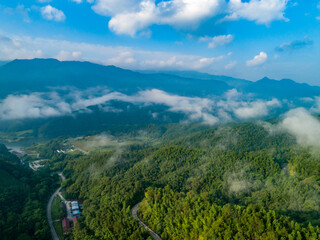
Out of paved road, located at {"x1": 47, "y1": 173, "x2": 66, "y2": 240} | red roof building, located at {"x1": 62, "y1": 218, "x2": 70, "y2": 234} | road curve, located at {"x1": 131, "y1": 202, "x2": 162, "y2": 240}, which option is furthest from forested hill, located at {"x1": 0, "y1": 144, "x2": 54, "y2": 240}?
road curve, located at {"x1": 131, "y1": 202, "x2": 162, "y2": 240}

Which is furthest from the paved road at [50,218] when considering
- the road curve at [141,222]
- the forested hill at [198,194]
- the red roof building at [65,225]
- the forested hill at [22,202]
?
the road curve at [141,222]

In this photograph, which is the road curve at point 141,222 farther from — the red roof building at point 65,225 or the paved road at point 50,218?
the paved road at point 50,218

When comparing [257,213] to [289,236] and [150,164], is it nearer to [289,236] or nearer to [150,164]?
[289,236]

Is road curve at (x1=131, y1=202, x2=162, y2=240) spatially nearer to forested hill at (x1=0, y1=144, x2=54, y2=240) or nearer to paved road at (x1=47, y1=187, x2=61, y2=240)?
paved road at (x1=47, y1=187, x2=61, y2=240)

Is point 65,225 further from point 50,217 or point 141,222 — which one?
point 141,222

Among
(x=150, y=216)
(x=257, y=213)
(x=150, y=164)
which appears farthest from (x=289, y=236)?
(x=150, y=164)
